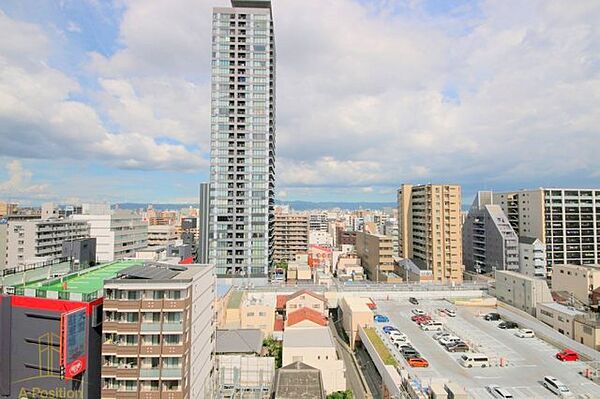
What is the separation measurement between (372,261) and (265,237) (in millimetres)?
19166

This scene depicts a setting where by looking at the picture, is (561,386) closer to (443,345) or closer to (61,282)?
(443,345)

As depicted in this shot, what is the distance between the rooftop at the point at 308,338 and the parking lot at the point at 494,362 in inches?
183

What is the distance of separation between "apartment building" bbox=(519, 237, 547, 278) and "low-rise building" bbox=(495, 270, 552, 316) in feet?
47.3

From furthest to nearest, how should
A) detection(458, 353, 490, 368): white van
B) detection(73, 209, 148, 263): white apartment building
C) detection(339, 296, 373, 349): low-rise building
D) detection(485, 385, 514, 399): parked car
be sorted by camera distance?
detection(73, 209, 148, 263): white apartment building
detection(339, 296, 373, 349): low-rise building
detection(458, 353, 490, 368): white van
detection(485, 385, 514, 399): parked car

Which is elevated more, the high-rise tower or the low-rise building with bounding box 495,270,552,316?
the high-rise tower

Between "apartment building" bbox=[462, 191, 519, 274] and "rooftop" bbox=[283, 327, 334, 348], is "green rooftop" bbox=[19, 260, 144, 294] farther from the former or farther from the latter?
"apartment building" bbox=[462, 191, 519, 274]

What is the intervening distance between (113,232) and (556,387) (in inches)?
2308

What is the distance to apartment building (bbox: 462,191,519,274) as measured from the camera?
175ft

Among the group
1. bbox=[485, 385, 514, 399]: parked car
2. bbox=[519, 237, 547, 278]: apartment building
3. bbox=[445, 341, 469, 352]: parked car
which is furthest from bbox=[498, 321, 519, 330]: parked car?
bbox=[519, 237, 547, 278]: apartment building

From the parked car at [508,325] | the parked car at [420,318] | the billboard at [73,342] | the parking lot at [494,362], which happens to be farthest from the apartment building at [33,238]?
the parked car at [508,325]

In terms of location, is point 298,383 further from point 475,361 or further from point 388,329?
point 388,329

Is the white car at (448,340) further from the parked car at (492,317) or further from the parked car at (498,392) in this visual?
the parked car at (492,317)

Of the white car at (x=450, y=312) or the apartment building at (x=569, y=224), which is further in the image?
the apartment building at (x=569, y=224)

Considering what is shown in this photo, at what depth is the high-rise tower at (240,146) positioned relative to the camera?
170 ft
